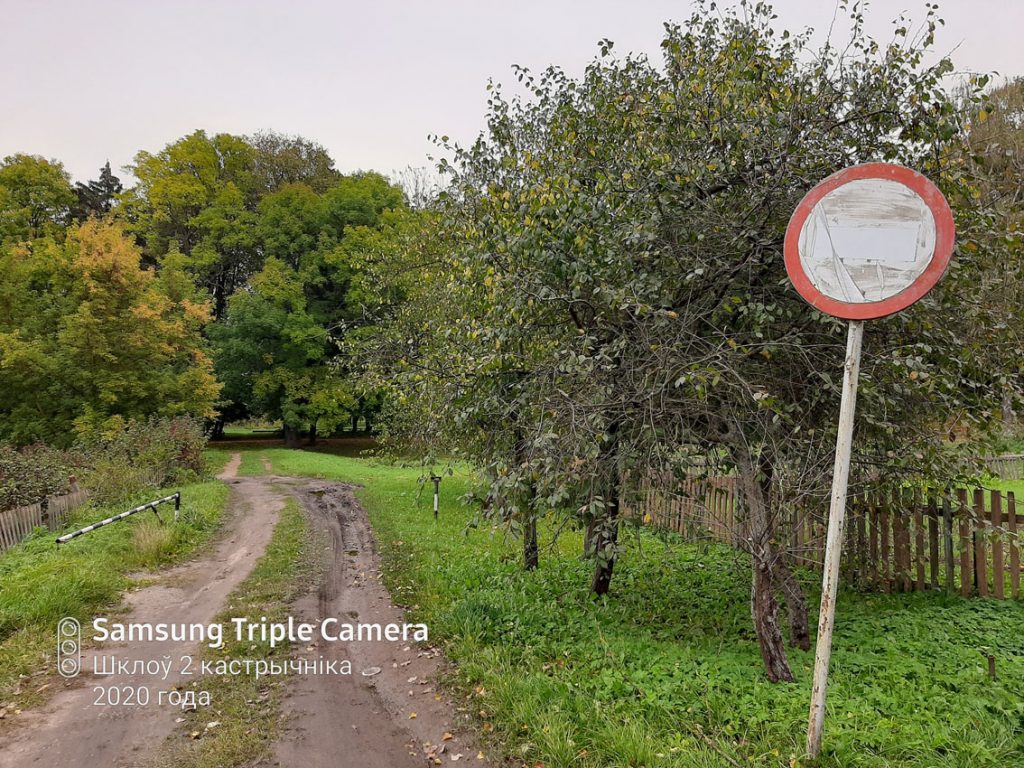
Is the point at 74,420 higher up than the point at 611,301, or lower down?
lower down

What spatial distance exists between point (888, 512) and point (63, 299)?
24.1 metres

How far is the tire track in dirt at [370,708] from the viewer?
3854 millimetres

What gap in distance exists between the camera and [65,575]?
277 inches

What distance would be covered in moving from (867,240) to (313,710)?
5.06 meters

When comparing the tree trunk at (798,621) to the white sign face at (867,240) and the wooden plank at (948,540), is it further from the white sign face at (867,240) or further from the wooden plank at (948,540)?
the white sign face at (867,240)

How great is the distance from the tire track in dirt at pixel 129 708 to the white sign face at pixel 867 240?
5411mm

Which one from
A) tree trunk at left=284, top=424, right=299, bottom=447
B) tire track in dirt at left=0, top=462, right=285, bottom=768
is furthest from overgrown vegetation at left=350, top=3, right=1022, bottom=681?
tree trunk at left=284, top=424, right=299, bottom=447

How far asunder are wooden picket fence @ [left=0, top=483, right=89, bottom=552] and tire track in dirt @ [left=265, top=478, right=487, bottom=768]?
6572mm

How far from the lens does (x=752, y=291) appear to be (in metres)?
4.82

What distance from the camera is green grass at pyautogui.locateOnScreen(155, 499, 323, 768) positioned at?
382cm

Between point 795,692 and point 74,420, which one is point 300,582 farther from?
point 74,420

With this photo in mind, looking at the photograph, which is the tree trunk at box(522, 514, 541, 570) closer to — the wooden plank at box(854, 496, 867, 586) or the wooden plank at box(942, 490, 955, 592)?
the wooden plank at box(854, 496, 867, 586)

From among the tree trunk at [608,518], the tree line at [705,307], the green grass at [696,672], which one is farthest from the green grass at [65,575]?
the tree trunk at [608,518]

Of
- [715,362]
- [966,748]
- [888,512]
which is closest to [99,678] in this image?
[715,362]
